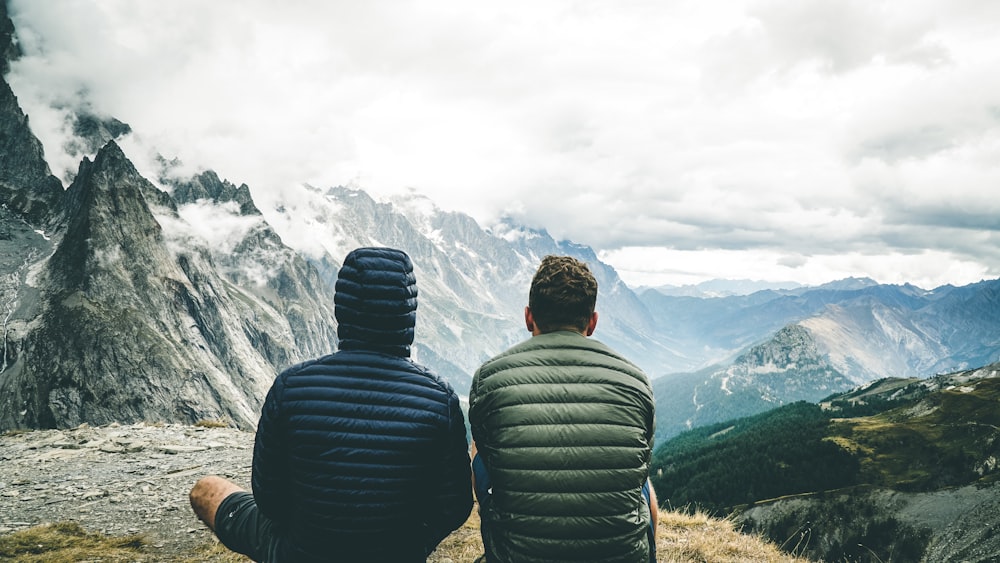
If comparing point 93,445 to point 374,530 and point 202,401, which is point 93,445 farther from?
point 202,401

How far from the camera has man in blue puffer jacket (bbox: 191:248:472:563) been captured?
437 centimetres

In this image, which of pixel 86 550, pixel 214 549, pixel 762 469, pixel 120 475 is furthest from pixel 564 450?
pixel 762 469

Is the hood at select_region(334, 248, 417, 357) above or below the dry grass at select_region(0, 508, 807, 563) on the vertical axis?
above

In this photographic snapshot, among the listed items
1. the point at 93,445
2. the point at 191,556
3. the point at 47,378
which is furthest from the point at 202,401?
the point at 191,556

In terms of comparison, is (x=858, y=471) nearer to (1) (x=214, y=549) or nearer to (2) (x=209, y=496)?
(1) (x=214, y=549)

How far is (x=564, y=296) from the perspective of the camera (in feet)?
16.7

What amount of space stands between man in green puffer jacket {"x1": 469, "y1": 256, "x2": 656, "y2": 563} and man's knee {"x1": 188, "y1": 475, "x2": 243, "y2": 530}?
3.37 meters

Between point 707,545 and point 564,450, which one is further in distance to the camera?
point 707,545

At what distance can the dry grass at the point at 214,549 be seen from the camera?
823 centimetres

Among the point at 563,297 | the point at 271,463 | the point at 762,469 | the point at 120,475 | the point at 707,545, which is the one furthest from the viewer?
the point at 762,469

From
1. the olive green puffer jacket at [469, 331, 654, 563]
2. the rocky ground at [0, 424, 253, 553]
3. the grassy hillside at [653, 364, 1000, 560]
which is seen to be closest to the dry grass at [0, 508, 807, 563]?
the rocky ground at [0, 424, 253, 553]

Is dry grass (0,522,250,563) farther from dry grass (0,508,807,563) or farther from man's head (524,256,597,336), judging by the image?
man's head (524,256,597,336)

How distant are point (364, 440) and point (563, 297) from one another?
2333mm

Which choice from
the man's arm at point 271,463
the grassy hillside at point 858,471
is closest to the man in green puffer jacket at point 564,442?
the man's arm at point 271,463
